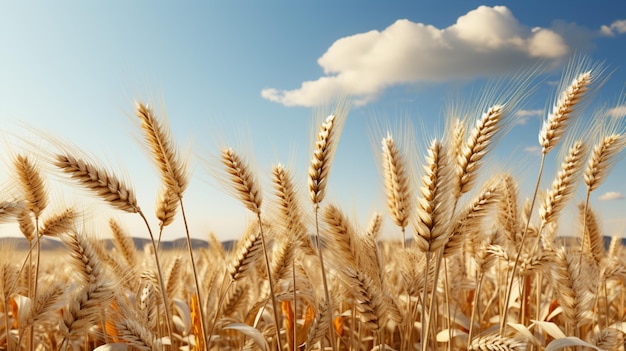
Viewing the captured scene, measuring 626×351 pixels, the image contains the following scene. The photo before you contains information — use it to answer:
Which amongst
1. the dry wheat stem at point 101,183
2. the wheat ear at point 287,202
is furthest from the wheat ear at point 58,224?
the wheat ear at point 287,202

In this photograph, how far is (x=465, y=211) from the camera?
8.16 feet

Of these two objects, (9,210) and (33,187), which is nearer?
(9,210)

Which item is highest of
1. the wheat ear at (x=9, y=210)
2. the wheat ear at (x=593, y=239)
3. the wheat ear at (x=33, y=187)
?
the wheat ear at (x=33, y=187)

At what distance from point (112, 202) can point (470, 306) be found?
3880mm

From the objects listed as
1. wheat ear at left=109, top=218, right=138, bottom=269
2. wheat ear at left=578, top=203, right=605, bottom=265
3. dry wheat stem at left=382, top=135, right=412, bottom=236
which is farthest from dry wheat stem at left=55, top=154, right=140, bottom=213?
wheat ear at left=578, top=203, right=605, bottom=265

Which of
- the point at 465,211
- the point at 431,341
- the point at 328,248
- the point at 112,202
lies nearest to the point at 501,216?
the point at 431,341

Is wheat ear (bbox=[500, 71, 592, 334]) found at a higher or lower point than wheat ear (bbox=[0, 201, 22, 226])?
higher

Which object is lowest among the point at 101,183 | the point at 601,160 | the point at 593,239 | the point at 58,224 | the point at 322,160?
the point at 593,239

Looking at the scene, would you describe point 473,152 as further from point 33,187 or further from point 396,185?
point 33,187

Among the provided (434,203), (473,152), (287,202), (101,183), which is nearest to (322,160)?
(287,202)

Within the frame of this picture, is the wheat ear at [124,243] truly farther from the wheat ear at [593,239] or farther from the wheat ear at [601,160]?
the wheat ear at [593,239]

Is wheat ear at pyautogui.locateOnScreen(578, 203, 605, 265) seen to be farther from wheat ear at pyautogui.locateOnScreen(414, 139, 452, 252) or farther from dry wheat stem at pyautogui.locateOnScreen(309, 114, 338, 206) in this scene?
dry wheat stem at pyautogui.locateOnScreen(309, 114, 338, 206)

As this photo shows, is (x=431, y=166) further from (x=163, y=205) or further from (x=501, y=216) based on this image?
(x=501, y=216)

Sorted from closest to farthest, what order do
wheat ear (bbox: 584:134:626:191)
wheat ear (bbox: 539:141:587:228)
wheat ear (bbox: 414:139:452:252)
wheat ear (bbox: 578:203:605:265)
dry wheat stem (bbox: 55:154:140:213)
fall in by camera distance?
wheat ear (bbox: 414:139:452:252)
dry wheat stem (bbox: 55:154:140:213)
wheat ear (bbox: 539:141:587:228)
wheat ear (bbox: 584:134:626:191)
wheat ear (bbox: 578:203:605:265)
